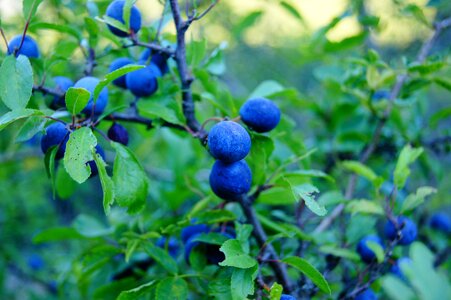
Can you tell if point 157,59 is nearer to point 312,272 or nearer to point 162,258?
point 162,258

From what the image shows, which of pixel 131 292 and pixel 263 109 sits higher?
pixel 263 109

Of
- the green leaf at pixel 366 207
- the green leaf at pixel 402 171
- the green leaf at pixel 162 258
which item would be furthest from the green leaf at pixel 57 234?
the green leaf at pixel 402 171

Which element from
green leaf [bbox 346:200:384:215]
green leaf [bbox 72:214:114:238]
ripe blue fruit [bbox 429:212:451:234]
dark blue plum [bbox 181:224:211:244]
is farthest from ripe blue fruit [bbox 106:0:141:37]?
ripe blue fruit [bbox 429:212:451:234]

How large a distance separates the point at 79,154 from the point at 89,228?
69cm

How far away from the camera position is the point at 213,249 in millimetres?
1158

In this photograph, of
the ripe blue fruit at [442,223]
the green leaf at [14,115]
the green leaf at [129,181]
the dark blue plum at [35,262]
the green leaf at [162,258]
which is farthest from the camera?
the dark blue plum at [35,262]

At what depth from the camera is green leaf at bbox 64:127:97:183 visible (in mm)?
858

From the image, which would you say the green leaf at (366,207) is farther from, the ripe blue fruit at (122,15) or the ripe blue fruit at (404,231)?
the ripe blue fruit at (122,15)

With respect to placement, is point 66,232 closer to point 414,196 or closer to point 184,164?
point 184,164

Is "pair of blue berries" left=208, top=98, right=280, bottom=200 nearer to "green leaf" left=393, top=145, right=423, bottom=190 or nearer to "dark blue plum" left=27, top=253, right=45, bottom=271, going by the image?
"green leaf" left=393, top=145, right=423, bottom=190

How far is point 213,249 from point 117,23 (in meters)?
0.62

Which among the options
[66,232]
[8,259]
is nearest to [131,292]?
[66,232]

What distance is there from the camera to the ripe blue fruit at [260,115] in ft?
3.45

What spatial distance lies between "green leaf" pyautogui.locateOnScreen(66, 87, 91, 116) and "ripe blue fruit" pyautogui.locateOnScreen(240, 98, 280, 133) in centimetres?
37
